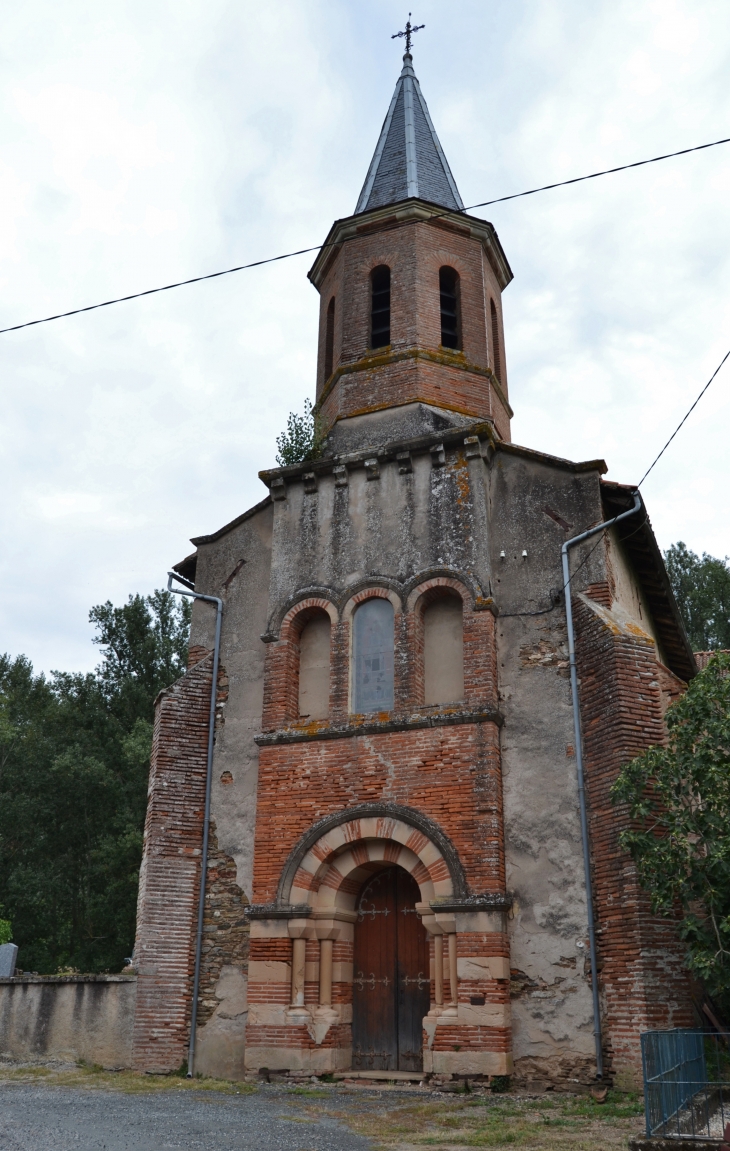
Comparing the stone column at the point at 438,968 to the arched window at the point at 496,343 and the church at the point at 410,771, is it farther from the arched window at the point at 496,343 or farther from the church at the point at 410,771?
the arched window at the point at 496,343

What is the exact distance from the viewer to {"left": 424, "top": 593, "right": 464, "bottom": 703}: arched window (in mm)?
13047

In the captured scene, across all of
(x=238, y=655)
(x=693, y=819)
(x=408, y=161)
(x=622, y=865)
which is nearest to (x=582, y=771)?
(x=622, y=865)

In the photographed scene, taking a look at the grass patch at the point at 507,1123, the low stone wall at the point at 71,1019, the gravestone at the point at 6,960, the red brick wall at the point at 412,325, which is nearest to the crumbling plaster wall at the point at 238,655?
the low stone wall at the point at 71,1019

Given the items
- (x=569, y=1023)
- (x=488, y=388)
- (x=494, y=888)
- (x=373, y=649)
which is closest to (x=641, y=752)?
(x=494, y=888)

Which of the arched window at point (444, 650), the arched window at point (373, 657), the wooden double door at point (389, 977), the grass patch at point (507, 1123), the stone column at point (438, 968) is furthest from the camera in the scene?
the arched window at point (373, 657)

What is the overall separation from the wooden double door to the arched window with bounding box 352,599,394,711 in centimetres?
230

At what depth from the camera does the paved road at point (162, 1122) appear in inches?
293

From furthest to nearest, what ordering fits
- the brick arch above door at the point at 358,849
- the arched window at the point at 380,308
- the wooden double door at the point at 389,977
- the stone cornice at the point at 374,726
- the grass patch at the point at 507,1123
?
the arched window at the point at 380,308 → the stone cornice at the point at 374,726 → the wooden double door at the point at 389,977 → the brick arch above door at the point at 358,849 → the grass patch at the point at 507,1123

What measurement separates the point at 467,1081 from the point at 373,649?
18.3 ft

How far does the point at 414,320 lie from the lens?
1612 centimetres

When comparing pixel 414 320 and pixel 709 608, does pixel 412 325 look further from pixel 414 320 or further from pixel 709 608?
pixel 709 608

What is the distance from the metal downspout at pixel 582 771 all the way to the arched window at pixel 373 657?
2.53 m

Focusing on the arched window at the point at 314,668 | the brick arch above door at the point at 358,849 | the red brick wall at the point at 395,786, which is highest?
the arched window at the point at 314,668

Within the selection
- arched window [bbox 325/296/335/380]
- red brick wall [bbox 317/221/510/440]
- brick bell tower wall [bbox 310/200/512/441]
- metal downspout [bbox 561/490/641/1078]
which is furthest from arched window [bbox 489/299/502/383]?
metal downspout [bbox 561/490/641/1078]
